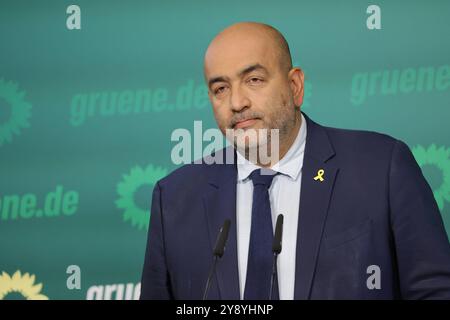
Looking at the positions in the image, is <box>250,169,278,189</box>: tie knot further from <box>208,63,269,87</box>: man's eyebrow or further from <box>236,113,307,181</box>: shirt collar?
<box>208,63,269,87</box>: man's eyebrow

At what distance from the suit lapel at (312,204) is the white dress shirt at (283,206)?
0.11 feet

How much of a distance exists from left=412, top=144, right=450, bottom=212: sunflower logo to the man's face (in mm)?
850

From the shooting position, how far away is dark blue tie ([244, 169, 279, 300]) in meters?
1.90

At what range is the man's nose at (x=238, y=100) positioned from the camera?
2.04 meters

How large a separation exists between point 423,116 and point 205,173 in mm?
1049

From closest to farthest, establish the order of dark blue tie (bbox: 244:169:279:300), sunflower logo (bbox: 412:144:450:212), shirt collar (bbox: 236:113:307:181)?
dark blue tie (bbox: 244:169:279:300) → shirt collar (bbox: 236:113:307:181) → sunflower logo (bbox: 412:144:450:212)

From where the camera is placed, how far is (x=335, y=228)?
1985 mm

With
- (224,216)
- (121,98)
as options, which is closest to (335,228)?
(224,216)

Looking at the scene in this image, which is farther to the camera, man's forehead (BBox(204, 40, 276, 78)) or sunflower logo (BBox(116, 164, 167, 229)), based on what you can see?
sunflower logo (BBox(116, 164, 167, 229))

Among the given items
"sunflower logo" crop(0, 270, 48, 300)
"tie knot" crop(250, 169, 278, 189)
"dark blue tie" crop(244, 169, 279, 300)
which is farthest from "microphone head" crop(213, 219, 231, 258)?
"sunflower logo" crop(0, 270, 48, 300)

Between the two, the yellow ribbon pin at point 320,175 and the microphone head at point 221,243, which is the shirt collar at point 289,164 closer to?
the yellow ribbon pin at point 320,175

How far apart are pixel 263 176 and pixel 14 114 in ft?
4.79

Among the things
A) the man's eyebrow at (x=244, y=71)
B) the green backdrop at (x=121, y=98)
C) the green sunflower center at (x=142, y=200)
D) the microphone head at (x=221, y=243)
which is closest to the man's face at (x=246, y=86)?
the man's eyebrow at (x=244, y=71)
